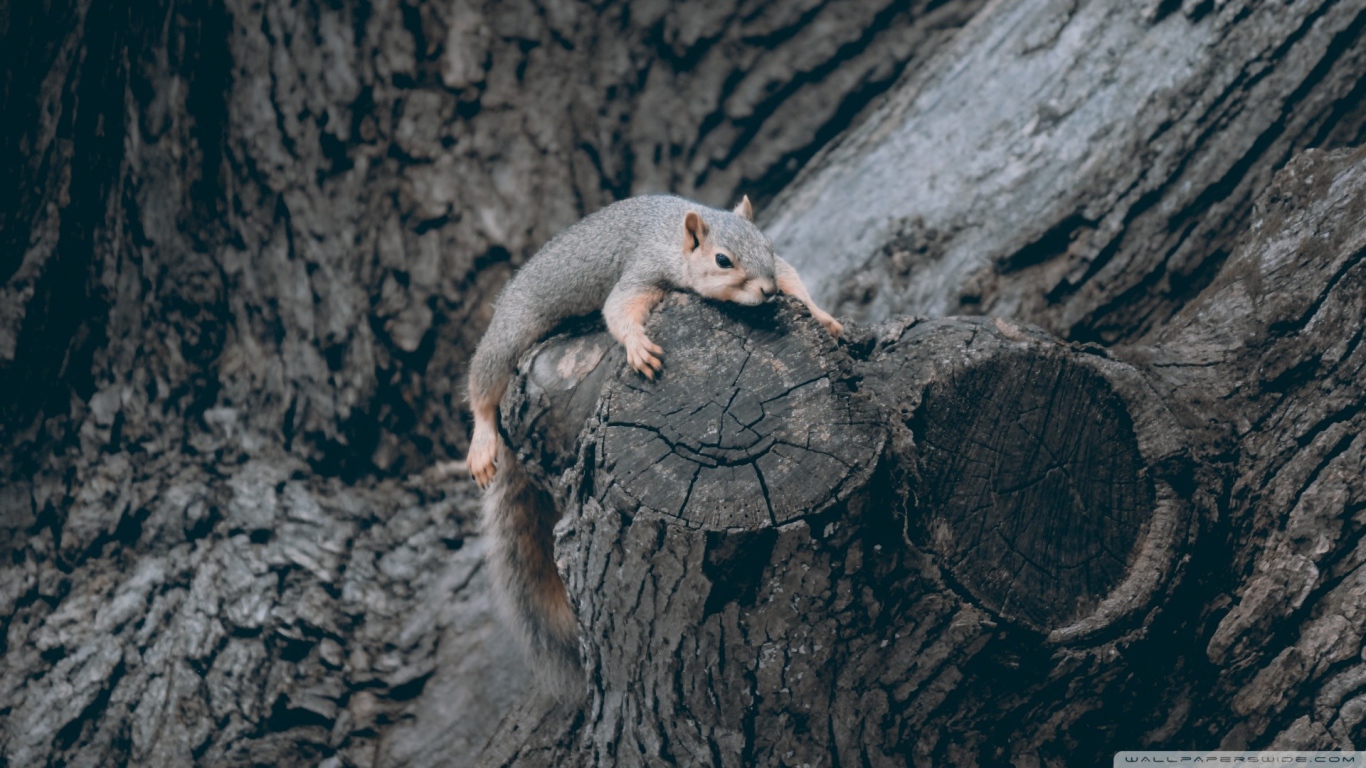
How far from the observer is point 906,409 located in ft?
8.00

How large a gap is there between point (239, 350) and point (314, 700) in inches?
59.0

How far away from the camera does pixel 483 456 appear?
3.45 metres

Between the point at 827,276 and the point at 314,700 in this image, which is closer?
the point at 314,700

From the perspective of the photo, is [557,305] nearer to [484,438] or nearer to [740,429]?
[484,438]

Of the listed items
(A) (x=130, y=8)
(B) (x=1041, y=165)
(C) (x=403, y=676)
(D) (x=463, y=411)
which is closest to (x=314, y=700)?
(C) (x=403, y=676)

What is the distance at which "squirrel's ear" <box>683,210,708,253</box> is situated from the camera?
321 centimetres

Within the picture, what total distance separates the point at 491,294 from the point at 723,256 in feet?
5.42

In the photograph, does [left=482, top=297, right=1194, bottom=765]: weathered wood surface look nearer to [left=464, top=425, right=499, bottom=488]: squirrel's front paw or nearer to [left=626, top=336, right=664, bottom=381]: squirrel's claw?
[left=626, top=336, right=664, bottom=381]: squirrel's claw

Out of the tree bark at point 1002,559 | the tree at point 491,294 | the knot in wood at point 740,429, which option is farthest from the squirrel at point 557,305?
the knot in wood at point 740,429

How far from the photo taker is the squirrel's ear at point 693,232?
321cm

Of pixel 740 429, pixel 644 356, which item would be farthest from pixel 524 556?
pixel 740 429

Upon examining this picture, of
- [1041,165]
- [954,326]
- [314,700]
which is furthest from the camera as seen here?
[1041,165]

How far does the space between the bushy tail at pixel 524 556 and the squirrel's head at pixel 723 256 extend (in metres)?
0.92

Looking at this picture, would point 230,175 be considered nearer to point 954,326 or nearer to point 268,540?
point 268,540
